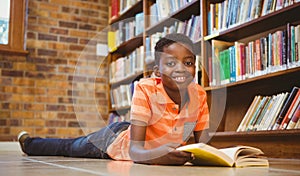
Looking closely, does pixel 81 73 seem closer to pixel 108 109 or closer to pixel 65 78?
pixel 65 78

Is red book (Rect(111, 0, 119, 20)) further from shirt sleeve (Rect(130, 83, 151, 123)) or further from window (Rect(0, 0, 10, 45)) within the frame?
shirt sleeve (Rect(130, 83, 151, 123))

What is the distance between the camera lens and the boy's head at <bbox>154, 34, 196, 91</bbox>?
59.3 inches

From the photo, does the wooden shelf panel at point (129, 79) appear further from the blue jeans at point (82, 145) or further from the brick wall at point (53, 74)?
the blue jeans at point (82, 145)

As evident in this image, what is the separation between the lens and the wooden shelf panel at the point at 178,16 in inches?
112

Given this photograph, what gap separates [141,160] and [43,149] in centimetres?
118

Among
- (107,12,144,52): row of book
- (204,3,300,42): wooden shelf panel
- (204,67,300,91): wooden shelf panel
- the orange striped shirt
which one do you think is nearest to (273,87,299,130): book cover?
(204,67,300,91): wooden shelf panel

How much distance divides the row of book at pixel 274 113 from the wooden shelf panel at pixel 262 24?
0.40 m

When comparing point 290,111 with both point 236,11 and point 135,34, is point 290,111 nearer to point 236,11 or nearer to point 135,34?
point 236,11

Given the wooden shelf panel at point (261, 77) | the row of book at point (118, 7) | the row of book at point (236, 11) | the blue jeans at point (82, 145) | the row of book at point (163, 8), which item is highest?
the row of book at point (118, 7)

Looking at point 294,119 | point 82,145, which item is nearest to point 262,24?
point 294,119

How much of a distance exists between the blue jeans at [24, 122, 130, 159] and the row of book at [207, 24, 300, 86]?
0.80m

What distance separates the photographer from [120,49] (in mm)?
3918

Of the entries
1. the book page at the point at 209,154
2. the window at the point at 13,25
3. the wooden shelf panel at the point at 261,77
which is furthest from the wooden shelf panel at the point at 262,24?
the window at the point at 13,25

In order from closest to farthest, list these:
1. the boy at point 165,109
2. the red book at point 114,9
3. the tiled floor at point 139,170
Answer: the tiled floor at point 139,170, the boy at point 165,109, the red book at point 114,9
